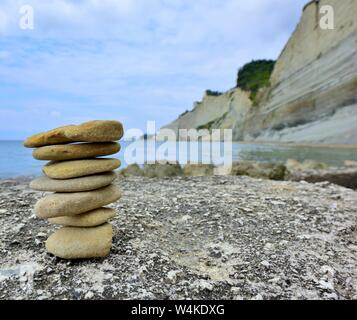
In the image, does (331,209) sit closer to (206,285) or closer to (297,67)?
(206,285)

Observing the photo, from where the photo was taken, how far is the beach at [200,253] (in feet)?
9.70

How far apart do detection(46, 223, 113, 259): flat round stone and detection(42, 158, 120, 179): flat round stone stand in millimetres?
650

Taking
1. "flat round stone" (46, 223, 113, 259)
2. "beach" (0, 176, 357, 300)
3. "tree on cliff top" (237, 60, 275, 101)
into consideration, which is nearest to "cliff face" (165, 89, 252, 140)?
"tree on cliff top" (237, 60, 275, 101)

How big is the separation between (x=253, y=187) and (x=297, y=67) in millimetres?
27954

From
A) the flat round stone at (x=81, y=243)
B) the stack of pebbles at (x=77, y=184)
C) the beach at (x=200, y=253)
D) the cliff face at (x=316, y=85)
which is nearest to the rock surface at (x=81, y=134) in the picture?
the stack of pebbles at (x=77, y=184)

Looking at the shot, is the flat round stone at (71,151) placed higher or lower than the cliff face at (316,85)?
lower

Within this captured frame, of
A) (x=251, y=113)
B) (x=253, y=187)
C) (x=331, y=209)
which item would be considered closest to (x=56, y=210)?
(x=331, y=209)

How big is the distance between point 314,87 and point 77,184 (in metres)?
29.1

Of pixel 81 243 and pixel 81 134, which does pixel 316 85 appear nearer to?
pixel 81 134

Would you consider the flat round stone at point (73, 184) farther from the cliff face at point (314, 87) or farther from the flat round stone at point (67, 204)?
the cliff face at point (314, 87)

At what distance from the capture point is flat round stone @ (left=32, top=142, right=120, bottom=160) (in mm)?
3346

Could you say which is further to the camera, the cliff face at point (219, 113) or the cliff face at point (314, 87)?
the cliff face at point (219, 113)

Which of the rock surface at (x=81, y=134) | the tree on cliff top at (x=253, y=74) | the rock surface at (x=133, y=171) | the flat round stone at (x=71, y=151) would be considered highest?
the tree on cliff top at (x=253, y=74)

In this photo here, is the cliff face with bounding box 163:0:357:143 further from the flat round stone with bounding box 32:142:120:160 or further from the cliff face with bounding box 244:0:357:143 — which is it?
the flat round stone with bounding box 32:142:120:160
